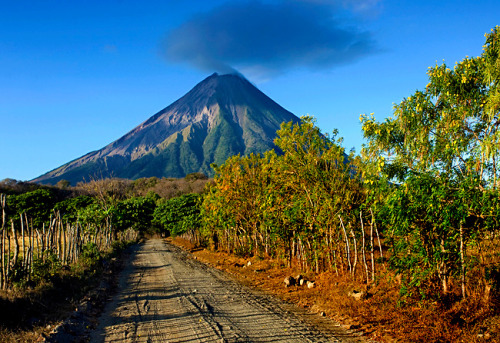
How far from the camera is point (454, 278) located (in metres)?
7.68

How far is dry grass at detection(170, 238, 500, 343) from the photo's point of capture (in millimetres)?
6371

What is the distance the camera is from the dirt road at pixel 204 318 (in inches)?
263

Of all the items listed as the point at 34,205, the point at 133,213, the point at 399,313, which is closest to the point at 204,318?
the point at 399,313

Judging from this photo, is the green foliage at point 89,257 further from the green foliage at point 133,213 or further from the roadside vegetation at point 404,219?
the green foliage at point 133,213

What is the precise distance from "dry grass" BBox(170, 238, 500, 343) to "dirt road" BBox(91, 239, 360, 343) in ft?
1.92

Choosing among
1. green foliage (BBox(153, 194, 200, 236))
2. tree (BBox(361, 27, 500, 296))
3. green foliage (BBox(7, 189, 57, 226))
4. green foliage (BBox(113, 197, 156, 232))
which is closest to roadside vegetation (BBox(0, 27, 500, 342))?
tree (BBox(361, 27, 500, 296))

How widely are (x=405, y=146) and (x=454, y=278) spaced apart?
3577 millimetres

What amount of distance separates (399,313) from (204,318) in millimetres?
4278

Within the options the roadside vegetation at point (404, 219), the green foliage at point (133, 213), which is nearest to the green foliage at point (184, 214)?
the green foliage at point (133, 213)

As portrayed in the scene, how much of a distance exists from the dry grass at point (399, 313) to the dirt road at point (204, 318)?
0.58 m

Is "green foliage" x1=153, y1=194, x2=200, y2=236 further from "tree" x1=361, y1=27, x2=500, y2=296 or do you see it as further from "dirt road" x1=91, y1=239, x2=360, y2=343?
"tree" x1=361, y1=27, x2=500, y2=296

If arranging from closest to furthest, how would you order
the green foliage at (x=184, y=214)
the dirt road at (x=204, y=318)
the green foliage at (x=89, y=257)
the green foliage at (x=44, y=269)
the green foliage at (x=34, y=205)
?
1. the dirt road at (x=204, y=318)
2. the green foliage at (x=44, y=269)
3. the green foliage at (x=89, y=257)
4. the green foliage at (x=184, y=214)
5. the green foliage at (x=34, y=205)

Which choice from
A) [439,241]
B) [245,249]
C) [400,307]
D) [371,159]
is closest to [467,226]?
[439,241]

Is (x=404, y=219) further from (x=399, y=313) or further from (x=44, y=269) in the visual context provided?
(x=44, y=269)
